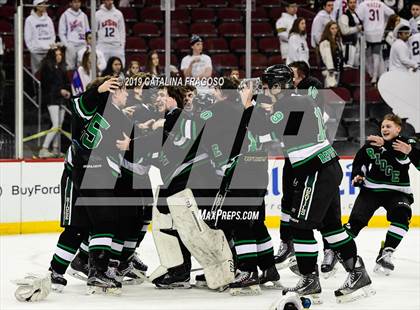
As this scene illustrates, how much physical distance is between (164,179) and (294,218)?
105 cm

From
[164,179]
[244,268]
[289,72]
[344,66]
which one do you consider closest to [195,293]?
[244,268]

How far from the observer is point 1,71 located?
9195 mm

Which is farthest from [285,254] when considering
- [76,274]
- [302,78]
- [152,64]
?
[152,64]

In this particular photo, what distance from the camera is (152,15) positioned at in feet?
32.2

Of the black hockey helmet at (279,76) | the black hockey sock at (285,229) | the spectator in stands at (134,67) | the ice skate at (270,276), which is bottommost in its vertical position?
the ice skate at (270,276)

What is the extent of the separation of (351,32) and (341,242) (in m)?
5.04

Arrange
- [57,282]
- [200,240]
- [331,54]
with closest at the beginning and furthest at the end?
[57,282] < [200,240] < [331,54]

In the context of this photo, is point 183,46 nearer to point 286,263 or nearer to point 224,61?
point 224,61

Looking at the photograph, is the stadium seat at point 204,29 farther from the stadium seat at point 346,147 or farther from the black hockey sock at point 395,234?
the black hockey sock at point 395,234

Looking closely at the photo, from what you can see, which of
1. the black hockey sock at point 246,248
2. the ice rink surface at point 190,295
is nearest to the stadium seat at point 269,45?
the ice rink surface at point 190,295

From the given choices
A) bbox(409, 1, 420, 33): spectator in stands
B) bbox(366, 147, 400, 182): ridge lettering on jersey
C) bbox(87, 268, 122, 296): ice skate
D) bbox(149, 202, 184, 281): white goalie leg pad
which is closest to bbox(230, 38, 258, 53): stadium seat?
bbox(409, 1, 420, 33): spectator in stands

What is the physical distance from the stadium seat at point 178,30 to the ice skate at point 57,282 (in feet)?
13.5

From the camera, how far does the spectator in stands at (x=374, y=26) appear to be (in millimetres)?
10102

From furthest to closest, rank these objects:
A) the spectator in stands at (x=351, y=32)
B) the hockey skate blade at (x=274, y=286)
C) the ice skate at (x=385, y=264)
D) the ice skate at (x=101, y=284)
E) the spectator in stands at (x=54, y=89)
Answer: the spectator in stands at (x=351, y=32) < the spectator in stands at (x=54, y=89) < the ice skate at (x=385, y=264) < the hockey skate blade at (x=274, y=286) < the ice skate at (x=101, y=284)
